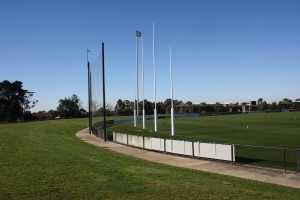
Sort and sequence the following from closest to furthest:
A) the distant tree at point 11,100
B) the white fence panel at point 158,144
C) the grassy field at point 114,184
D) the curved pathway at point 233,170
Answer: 1. the grassy field at point 114,184
2. the curved pathway at point 233,170
3. the white fence panel at point 158,144
4. the distant tree at point 11,100

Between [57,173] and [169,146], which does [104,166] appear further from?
[169,146]

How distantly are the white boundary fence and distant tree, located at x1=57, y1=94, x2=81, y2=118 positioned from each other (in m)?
93.2

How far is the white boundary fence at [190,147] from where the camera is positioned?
16.6 meters

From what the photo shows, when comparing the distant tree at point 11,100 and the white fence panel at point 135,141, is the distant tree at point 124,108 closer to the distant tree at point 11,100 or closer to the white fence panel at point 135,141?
the distant tree at point 11,100

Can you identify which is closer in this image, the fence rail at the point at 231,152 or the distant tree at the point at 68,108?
the fence rail at the point at 231,152

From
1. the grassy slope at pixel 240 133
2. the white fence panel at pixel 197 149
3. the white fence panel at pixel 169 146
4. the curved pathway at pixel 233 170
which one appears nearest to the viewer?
the curved pathway at pixel 233 170

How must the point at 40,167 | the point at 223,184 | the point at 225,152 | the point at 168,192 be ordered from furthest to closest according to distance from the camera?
the point at 225,152 < the point at 40,167 < the point at 223,184 < the point at 168,192

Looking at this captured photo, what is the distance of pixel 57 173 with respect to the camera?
12156 mm

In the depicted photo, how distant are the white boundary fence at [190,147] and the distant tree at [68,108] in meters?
93.2

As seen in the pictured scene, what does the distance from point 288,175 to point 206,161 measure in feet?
14.2

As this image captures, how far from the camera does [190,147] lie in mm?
18391

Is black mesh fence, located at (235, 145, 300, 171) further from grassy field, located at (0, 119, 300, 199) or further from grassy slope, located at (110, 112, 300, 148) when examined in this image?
grassy slope, located at (110, 112, 300, 148)

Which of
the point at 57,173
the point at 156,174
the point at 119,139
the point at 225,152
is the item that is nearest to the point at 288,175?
the point at 225,152

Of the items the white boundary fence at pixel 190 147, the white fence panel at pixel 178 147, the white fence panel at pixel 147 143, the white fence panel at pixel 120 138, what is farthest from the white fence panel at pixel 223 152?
the white fence panel at pixel 120 138
